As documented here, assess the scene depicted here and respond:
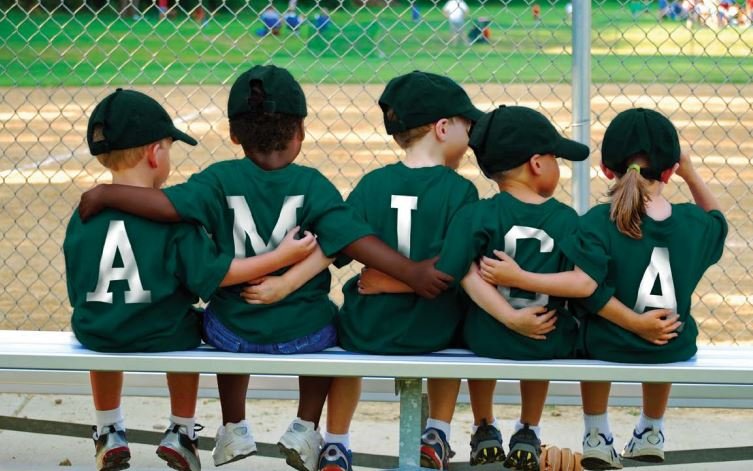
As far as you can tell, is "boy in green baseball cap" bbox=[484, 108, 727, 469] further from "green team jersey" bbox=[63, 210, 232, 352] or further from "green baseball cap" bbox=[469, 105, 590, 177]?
"green team jersey" bbox=[63, 210, 232, 352]

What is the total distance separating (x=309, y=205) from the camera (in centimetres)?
366

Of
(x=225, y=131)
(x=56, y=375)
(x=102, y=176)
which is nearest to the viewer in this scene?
(x=56, y=375)

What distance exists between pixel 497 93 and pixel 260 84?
1639cm

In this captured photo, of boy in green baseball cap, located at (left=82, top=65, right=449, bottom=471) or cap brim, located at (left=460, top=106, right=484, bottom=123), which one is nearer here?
boy in green baseball cap, located at (left=82, top=65, right=449, bottom=471)

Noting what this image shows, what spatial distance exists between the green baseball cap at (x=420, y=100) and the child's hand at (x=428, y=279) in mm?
424

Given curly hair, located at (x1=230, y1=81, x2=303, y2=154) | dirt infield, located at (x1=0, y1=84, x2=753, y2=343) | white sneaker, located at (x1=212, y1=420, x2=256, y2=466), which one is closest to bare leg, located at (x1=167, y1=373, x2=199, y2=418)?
white sneaker, located at (x1=212, y1=420, x2=256, y2=466)

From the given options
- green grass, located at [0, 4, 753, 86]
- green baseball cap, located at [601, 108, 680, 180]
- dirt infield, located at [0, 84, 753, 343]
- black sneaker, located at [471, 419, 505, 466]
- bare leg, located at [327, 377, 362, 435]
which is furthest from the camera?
green grass, located at [0, 4, 753, 86]

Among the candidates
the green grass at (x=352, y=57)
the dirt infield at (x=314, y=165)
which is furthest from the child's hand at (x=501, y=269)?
the green grass at (x=352, y=57)

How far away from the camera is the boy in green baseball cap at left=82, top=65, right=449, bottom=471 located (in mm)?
3617

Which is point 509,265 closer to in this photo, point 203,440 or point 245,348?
point 245,348

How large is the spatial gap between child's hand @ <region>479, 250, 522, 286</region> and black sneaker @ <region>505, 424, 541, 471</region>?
0.54 m

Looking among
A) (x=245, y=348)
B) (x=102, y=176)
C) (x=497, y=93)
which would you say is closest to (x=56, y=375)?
(x=245, y=348)

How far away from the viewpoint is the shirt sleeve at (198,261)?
11.8 ft

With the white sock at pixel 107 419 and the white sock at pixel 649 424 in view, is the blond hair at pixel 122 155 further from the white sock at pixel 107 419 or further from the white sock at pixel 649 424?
the white sock at pixel 649 424
